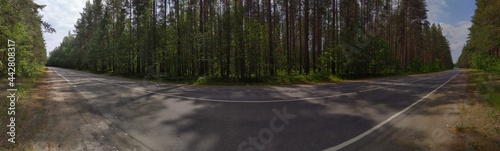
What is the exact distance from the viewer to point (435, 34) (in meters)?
77.8

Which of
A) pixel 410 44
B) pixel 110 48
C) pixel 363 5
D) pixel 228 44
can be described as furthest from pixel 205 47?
pixel 410 44

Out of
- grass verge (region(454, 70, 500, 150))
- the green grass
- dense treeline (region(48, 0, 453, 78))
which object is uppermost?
dense treeline (region(48, 0, 453, 78))

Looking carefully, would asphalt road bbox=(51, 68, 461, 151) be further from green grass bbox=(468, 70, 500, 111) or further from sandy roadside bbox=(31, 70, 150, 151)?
green grass bbox=(468, 70, 500, 111)

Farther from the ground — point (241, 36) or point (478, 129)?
point (241, 36)

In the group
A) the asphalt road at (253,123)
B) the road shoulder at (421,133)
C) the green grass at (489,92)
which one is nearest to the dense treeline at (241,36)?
the green grass at (489,92)

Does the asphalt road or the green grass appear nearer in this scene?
the asphalt road

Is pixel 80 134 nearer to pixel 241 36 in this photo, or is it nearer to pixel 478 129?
pixel 478 129

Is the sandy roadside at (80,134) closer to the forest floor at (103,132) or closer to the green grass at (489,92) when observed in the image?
the forest floor at (103,132)

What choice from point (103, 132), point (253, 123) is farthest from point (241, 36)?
point (103, 132)

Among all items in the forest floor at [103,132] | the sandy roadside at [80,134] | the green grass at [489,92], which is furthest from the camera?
the green grass at [489,92]

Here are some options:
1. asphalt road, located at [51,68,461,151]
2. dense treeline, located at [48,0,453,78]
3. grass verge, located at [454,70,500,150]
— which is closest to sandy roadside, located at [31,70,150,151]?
asphalt road, located at [51,68,461,151]

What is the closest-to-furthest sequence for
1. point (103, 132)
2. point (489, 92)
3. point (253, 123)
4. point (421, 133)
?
point (103, 132) → point (421, 133) → point (253, 123) → point (489, 92)

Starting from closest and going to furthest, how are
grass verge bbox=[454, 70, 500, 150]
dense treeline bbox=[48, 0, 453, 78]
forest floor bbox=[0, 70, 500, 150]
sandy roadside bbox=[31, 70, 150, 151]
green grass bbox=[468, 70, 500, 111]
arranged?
sandy roadside bbox=[31, 70, 150, 151], forest floor bbox=[0, 70, 500, 150], grass verge bbox=[454, 70, 500, 150], green grass bbox=[468, 70, 500, 111], dense treeline bbox=[48, 0, 453, 78]

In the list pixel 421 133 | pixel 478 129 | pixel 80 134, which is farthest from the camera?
pixel 478 129
